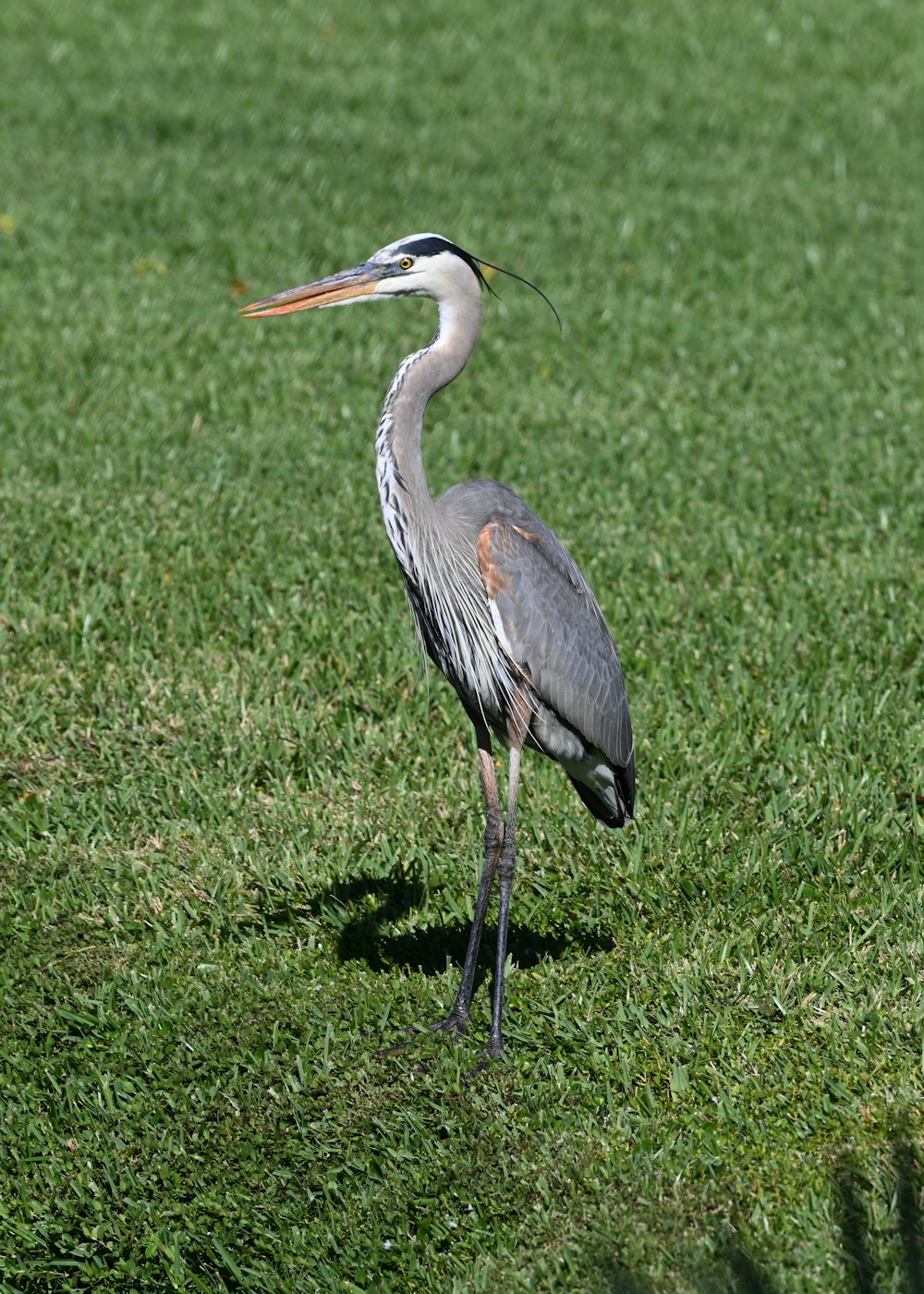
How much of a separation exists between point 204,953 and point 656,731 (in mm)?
1939

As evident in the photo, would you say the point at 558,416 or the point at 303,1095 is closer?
the point at 303,1095

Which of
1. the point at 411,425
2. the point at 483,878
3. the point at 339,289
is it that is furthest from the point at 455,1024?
the point at 339,289

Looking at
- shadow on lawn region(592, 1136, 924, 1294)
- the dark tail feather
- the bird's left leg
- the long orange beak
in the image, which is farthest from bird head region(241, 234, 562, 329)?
shadow on lawn region(592, 1136, 924, 1294)

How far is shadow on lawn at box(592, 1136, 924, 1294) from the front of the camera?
10.9 ft

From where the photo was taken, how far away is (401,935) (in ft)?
15.5

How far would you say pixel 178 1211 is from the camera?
3748mm

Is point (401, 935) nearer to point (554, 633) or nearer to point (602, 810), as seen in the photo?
point (602, 810)

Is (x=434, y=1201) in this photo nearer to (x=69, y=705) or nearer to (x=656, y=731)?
(x=656, y=731)

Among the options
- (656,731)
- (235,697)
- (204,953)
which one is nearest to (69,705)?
(235,697)

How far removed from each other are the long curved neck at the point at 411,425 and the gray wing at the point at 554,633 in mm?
292

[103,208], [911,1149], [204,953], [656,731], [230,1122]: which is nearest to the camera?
[911,1149]

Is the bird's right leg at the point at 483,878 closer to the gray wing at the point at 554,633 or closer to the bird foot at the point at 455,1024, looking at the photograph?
the bird foot at the point at 455,1024

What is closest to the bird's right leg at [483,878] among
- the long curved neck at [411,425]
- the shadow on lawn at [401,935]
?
the shadow on lawn at [401,935]

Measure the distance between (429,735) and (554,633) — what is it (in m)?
1.38
